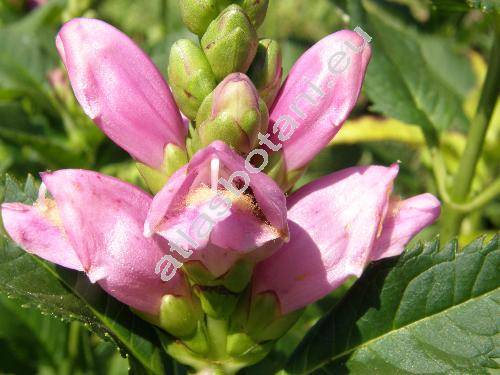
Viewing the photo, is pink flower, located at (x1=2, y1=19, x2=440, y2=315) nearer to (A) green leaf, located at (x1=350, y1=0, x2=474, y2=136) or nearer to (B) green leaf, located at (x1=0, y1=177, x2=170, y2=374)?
(B) green leaf, located at (x1=0, y1=177, x2=170, y2=374)

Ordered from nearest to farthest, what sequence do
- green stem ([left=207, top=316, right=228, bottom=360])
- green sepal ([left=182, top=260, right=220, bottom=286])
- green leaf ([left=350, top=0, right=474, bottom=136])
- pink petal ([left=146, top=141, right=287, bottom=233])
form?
pink petal ([left=146, top=141, right=287, bottom=233]) → green sepal ([left=182, top=260, right=220, bottom=286]) → green stem ([left=207, top=316, right=228, bottom=360]) → green leaf ([left=350, top=0, right=474, bottom=136])

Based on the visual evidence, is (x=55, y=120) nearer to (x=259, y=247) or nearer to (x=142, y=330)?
(x=142, y=330)

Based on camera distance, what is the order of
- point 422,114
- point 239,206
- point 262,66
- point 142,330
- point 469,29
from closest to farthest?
point 239,206 → point 262,66 → point 142,330 → point 422,114 → point 469,29

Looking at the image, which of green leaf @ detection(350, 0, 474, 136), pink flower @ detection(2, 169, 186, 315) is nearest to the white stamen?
pink flower @ detection(2, 169, 186, 315)

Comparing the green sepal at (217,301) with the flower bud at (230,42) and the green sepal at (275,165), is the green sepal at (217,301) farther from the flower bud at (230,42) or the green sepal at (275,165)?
the flower bud at (230,42)

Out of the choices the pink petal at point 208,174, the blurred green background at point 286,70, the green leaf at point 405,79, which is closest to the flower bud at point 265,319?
the pink petal at point 208,174

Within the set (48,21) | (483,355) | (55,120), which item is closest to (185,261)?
(483,355)

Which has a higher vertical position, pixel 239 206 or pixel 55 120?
pixel 239 206
